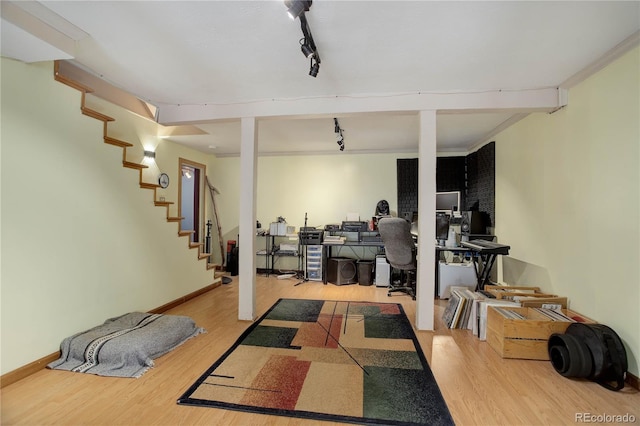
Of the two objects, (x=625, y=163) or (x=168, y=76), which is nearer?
(x=625, y=163)

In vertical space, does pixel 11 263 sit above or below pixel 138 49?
below

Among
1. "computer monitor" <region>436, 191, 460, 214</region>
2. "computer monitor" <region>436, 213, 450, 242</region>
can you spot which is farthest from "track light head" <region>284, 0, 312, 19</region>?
"computer monitor" <region>436, 191, 460, 214</region>

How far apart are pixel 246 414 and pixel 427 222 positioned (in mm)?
2328

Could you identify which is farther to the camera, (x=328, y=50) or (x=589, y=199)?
(x=589, y=199)

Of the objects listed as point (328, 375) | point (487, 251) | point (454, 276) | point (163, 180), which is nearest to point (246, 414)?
point (328, 375)

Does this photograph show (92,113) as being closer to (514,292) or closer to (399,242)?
(399,242)

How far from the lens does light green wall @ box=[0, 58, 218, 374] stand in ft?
6.38

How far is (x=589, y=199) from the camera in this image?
2340mm

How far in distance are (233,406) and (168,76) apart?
2.85 metres

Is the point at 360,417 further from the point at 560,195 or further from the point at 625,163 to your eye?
the point at 560,195

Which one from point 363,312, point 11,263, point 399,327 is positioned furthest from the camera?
point 363,312

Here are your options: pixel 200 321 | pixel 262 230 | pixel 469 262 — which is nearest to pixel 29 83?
pixel 200 321

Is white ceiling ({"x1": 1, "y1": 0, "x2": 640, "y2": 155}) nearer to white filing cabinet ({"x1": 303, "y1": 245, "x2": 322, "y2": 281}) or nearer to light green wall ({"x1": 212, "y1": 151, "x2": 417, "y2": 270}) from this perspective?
light green wall ({"x1": 212, "y1": 151, "x2": 417, "y2": 270})

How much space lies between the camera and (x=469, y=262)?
4.09m
